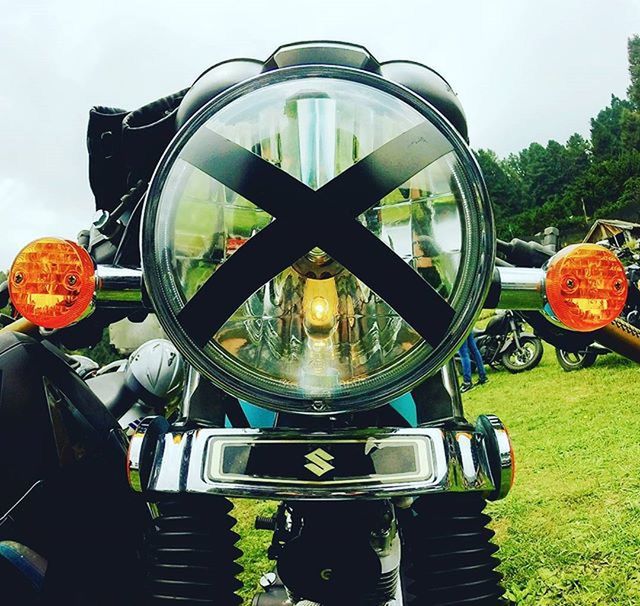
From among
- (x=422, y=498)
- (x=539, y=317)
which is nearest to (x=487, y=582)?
(x=422, y=498)

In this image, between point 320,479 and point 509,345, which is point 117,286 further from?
point 509,345

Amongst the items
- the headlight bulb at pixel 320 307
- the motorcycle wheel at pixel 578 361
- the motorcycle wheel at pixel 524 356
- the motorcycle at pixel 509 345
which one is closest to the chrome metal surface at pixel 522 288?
the headlight bulb at pixel 320 307

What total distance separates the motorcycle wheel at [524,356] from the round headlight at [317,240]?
7163 mm

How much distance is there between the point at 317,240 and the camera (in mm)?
698

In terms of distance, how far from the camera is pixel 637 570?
2186mm

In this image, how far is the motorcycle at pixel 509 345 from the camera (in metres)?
7.57

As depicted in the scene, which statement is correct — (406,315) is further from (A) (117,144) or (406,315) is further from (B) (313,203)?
(A) (117,144)

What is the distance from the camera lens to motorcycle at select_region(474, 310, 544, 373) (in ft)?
24.8

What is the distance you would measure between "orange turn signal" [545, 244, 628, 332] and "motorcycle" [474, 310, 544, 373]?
6882 millimetres

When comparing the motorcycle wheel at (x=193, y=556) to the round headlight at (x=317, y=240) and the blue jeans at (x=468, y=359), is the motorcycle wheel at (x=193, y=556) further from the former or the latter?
the blue jeans at (x=468, y=359)

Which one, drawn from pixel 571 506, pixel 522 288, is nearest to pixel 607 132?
pixel 571 506

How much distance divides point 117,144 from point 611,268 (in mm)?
957

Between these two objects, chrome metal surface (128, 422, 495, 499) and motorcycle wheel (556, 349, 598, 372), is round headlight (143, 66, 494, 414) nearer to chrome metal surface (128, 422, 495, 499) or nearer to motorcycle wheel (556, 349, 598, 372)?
chrome metal surface (128, 422, 495, 499)

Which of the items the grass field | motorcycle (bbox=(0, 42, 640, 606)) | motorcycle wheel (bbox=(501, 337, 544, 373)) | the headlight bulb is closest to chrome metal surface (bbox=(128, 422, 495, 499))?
motorcycle (bbox=(0, 42, 640, 606))
